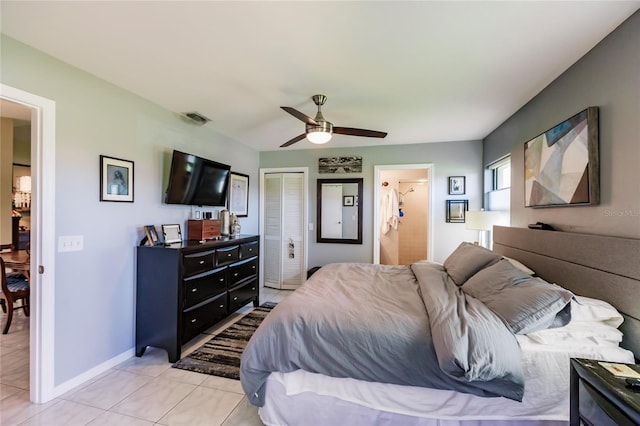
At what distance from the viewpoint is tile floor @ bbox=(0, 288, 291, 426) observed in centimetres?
185

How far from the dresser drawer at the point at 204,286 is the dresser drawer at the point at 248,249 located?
1.32 ft

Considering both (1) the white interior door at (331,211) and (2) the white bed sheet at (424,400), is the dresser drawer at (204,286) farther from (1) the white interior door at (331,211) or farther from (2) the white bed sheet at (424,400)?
(1) the white interior door at (331,211)

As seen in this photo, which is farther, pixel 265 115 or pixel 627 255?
pixel 265 115

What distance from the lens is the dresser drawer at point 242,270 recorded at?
3.40 meters

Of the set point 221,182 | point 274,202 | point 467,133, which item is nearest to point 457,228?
point 467,133

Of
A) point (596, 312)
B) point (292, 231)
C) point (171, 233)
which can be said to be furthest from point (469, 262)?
point (292, 231)

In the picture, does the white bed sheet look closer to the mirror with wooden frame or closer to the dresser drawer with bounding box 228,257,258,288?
the dresser drawer with bounding box 228,257,258,288

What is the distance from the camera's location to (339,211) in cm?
478

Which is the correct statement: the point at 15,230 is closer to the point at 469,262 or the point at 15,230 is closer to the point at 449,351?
the point at 449,351

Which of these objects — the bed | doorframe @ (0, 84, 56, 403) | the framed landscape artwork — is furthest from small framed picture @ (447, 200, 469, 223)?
doorframe @ (0, 84, 56, 403)

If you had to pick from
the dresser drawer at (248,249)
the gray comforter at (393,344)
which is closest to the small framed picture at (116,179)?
the dresser drawer at (248,249)

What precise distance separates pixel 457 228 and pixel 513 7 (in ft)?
10.7

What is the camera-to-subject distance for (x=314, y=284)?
244cm

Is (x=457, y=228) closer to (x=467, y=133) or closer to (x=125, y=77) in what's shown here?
(x=467, y=133)
